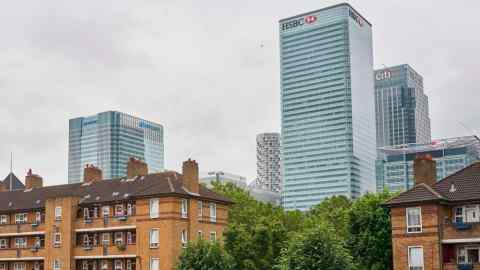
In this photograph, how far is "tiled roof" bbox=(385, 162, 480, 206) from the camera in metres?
59.9

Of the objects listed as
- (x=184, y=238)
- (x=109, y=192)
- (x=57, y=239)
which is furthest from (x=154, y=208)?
(x=57, y=239)

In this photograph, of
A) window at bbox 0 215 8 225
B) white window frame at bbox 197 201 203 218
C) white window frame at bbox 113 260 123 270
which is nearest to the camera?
white window frame at bbox 197 201 203 218

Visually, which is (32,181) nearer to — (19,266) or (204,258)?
(19,266)

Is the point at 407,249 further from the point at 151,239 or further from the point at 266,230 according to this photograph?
the point at 151,239

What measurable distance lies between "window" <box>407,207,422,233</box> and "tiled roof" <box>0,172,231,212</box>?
24740 mm

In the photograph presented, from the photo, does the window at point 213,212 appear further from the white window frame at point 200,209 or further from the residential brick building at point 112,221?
the white window frame at point 200,209

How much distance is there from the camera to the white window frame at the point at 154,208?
76188 millimetres

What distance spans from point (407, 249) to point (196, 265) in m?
20.1

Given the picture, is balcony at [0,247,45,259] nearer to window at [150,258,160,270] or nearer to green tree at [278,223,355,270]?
window at [150,258,160,270]

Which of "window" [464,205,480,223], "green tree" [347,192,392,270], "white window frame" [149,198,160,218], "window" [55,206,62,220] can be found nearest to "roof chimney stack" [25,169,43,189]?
"window" [55,206,62,220]

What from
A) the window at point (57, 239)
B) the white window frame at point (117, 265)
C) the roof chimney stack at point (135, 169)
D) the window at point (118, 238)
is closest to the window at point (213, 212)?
the window at point (118, 238)

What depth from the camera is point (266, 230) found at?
258ft

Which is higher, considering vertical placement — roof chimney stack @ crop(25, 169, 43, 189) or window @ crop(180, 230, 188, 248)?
roof chimney stack @ crop(25, 169, 43, 189)

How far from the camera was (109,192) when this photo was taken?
84000 millimetres
